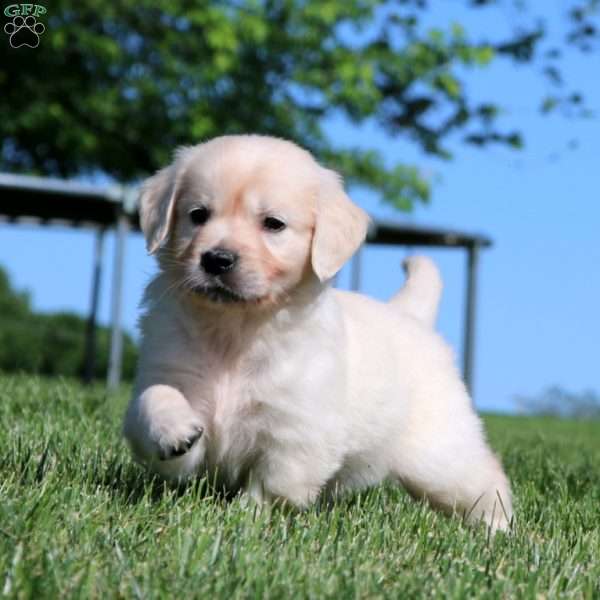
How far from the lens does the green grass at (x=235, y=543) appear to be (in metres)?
2.40

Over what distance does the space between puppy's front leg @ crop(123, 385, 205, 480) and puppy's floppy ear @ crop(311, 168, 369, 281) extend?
0.62m

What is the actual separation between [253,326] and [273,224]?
340 mm

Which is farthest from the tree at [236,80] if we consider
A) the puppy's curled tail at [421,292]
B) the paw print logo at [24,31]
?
the puppy's curled tail at [421,292]

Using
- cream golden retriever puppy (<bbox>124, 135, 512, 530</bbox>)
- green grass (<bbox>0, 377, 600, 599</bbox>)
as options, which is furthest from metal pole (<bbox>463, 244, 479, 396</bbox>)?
cream golden retriever puppy (<bbox>124, 135, 512, 530</bbox>)

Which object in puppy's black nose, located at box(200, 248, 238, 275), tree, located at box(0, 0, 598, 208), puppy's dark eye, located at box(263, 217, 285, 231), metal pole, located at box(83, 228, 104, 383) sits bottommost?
metal pole, located at box(83, 228, 104, 383)

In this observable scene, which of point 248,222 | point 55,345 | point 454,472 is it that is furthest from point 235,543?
point 55,345

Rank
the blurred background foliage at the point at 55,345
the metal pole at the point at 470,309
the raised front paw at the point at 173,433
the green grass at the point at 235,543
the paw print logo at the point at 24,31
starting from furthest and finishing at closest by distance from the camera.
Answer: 1. the blurred background foliage at the point at 55,345
2. the metal pole at the point at 470,309
3. the paw print logo at the point at 24,31
4. the raised front paw at the point at 173,433
5. the green grass at the point at 235,543

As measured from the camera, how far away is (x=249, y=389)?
340cm

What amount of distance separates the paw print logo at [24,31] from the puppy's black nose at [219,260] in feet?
32.3

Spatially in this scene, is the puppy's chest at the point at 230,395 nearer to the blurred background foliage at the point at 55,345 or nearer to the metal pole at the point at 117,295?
the metal pole at the point at 117,295

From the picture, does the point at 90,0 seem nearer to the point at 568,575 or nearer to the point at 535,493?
the point at 535,493

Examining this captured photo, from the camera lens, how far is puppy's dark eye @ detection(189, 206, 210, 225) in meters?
3.39

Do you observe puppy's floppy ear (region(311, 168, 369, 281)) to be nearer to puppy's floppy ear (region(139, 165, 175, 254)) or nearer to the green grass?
puppy's floppy ear (region(139, 165, 175, 254))

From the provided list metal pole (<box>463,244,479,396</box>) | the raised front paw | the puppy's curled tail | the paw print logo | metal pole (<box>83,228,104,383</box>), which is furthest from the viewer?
metal pole (<box>463,244,479,396</box>)
